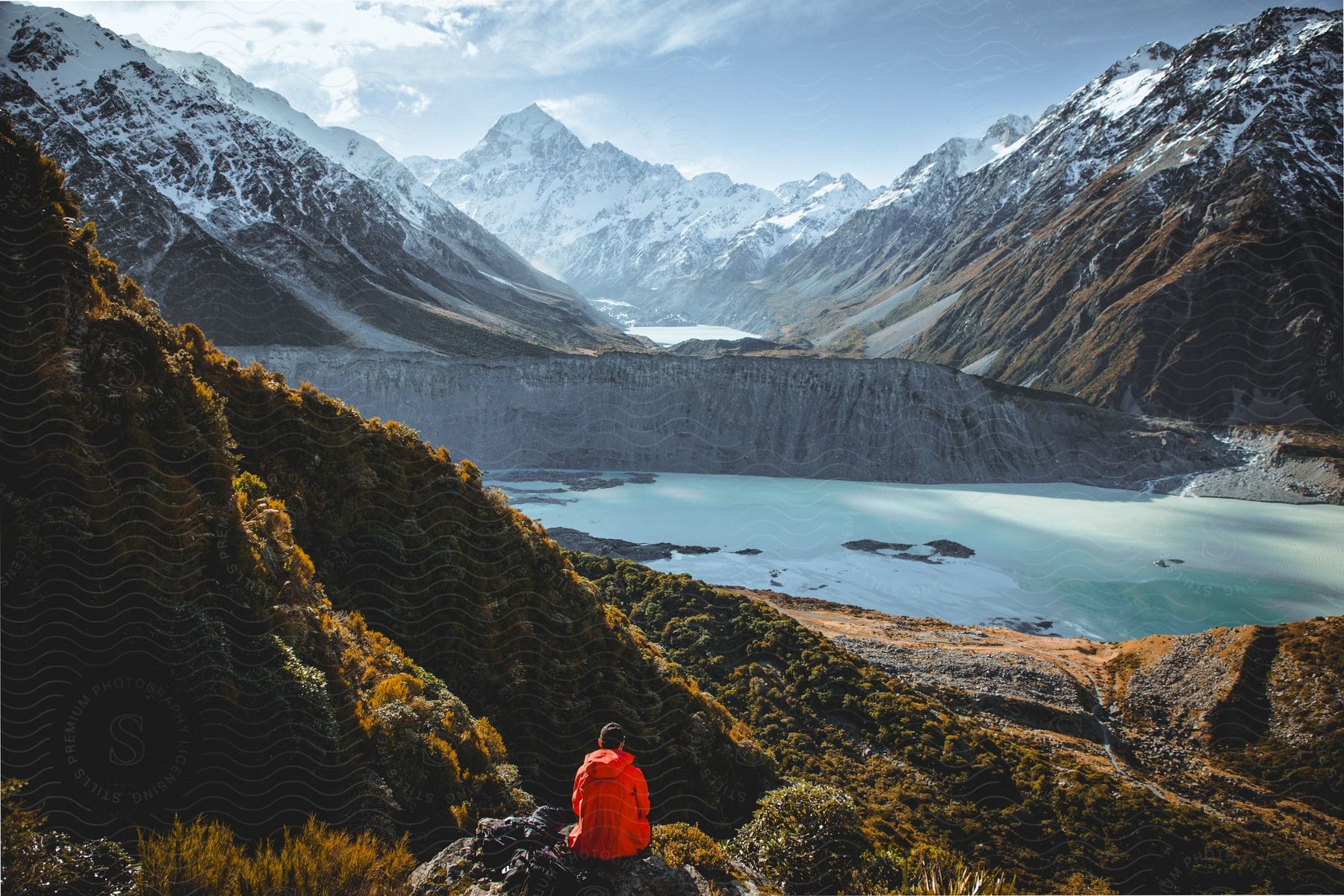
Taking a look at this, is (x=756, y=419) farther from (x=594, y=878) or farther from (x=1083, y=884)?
(x=594, y=878)

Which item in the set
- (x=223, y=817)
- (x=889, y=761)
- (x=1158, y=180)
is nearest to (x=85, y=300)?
(x=223, y=817)

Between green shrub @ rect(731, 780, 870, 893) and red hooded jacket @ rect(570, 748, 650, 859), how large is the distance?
9.18 feet

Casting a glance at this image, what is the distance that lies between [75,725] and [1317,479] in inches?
3031

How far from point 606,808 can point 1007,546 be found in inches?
1710

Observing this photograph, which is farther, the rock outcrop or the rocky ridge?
the rocky ridge

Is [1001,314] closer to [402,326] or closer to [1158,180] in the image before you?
[1158,180]

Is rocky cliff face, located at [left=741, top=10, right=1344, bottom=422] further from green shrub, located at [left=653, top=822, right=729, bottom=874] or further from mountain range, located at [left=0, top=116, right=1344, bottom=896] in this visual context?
green shrub, located at [left=653, top=822, right=729, bottom=874]

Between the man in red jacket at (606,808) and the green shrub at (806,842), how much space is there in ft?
9.12

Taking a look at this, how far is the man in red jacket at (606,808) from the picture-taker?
4.52 m

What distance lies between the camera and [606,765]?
4.56m

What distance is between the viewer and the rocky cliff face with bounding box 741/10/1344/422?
77188 millimetres

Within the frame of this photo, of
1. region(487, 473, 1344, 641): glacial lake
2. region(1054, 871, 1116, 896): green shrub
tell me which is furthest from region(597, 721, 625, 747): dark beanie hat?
region(487, 473, 1344, 641): glacial lake

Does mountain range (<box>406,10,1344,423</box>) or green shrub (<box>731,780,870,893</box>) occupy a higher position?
mountain range (<box>406,10,1344,423</box>)

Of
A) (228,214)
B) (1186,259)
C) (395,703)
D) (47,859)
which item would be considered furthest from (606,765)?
(228,214)
